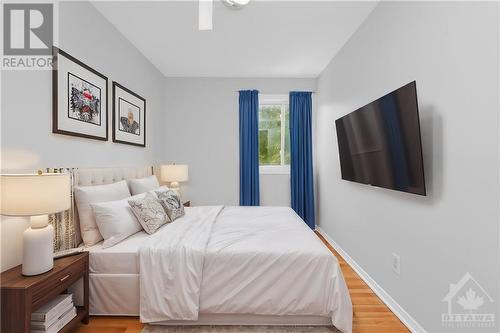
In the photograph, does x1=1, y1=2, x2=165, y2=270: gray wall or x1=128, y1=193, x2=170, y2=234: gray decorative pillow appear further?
x1=128, y1=193, x2=170, y2=234: gray decorative pillow

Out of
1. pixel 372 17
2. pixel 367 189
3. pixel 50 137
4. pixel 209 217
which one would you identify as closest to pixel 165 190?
pixel 209 217

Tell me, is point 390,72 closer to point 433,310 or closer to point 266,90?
point 433,310

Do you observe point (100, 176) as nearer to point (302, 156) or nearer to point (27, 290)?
point (27, 290)

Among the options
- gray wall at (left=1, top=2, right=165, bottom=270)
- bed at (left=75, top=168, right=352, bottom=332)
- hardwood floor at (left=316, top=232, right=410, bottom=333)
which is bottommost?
hardwood floor at (left=316, top=232, right=410, bottom=333)

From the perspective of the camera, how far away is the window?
482 centimetres

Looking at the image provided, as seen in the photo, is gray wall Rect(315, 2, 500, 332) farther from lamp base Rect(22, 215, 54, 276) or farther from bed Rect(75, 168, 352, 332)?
lamp base Rect(22, 215, 54, 276)

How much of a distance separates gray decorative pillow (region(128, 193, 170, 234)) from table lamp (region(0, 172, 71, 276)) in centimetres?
73

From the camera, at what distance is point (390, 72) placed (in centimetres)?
227

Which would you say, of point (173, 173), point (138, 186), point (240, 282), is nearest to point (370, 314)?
point (240, 282)

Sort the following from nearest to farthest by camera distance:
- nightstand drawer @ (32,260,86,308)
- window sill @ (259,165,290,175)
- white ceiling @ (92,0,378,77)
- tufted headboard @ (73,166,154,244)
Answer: nightstand drawer @ (32,260,86,308)
tufted headboard @ (73,166,154,244)
white ceiling @ (92,0,378,77)
window sill @ (259,165,290,175)

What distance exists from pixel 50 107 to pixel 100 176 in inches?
30.6

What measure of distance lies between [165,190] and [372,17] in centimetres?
283

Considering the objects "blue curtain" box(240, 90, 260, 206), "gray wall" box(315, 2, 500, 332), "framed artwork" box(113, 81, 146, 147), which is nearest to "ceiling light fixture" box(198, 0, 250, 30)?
"gray wall" box(315, 2, 500, 332)

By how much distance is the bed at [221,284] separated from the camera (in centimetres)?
187
